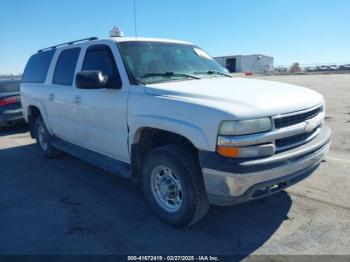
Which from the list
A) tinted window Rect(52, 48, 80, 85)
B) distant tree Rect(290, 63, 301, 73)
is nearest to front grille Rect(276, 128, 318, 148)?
tinted window Rect(52, 48, 80, 85)

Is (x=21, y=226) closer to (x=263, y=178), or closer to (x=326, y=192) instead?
(x=263, y=178)

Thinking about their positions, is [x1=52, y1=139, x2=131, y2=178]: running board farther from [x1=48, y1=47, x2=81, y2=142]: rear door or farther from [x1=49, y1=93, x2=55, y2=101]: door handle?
[x1=49, y1=93, x2=55, y2=101]: door handle

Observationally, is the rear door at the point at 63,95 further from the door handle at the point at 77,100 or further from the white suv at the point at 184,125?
the door handle at the point at 77,100

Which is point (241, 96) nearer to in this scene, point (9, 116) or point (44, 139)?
point (44, 139)

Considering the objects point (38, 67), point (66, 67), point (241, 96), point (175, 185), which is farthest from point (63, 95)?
point (241, 96)

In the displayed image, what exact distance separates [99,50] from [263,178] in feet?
9.46

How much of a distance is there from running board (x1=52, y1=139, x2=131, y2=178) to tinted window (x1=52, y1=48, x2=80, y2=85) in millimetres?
1065

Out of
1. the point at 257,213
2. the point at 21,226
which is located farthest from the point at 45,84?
the point at 257,213

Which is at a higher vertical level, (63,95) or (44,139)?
(63,95)

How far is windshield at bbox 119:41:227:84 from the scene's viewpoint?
4000 millimetres

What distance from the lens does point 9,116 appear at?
30.6ft

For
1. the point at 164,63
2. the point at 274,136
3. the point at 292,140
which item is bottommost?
the point at 292,140

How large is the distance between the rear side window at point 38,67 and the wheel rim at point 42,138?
3.15 ft

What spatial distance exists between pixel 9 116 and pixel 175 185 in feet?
24.7
